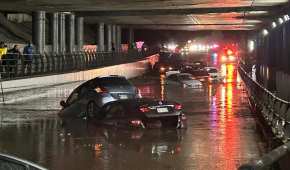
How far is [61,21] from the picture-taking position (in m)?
48.7

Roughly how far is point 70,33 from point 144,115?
3383cm

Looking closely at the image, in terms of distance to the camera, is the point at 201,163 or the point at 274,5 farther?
the point at 274,5

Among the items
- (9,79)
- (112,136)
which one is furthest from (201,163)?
(9,79)

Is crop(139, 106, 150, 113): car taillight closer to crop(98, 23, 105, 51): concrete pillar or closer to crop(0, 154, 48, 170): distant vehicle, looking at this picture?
crop(0, 154, 48, 170): distant vehicle

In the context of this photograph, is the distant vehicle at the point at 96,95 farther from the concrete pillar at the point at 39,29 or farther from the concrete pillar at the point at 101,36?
the concrete pillar at the point at 101,36

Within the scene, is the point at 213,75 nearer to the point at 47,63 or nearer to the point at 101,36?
the point at 101,36

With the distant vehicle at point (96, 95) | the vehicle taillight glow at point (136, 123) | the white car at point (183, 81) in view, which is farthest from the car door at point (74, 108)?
the white car at point (183, 81)

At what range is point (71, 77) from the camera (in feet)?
122

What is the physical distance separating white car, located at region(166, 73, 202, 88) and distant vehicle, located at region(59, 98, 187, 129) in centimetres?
2549

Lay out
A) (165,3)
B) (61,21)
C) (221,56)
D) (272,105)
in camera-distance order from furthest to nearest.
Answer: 1. (221,56)
2. (61,21)
3. (165,3)
4. (272,105)

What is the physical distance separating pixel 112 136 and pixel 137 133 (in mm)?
827

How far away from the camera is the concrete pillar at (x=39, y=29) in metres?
44.3

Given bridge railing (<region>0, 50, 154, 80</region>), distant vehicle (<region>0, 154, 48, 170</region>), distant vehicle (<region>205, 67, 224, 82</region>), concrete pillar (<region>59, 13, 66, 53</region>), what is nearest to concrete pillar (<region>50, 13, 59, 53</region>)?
concrete pillar (<region>59, 13, 66, 53</region>)

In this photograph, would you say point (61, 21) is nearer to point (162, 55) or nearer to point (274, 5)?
point (274, 5)
